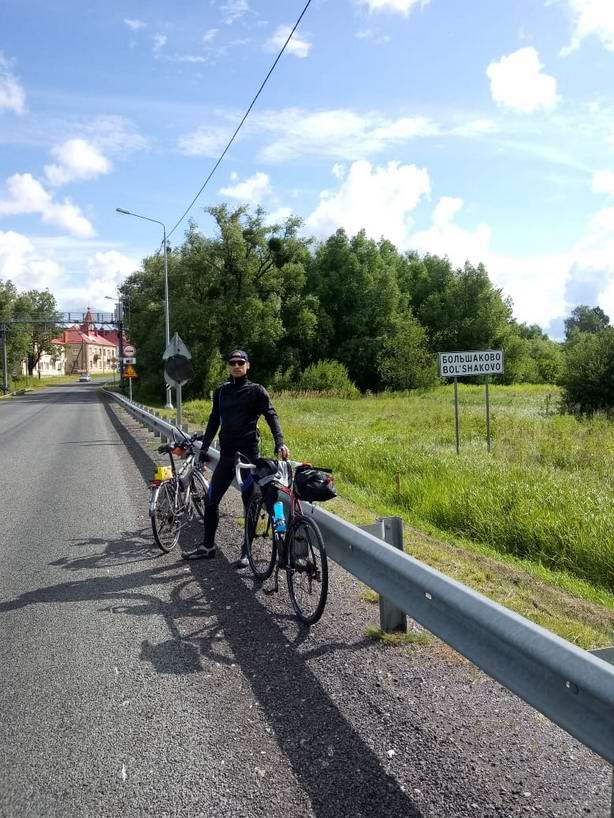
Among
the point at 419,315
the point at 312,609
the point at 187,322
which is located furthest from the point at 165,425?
the point at 419,315

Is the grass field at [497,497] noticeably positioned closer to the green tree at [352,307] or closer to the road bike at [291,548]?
the road bike at [291,548]

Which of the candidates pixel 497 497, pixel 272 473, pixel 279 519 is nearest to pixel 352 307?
pixel 497 497

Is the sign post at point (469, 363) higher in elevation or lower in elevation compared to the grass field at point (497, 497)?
higher

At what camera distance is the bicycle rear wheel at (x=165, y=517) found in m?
6.44

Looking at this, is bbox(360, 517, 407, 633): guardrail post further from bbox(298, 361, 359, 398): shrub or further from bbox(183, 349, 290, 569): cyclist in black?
bbox(298, 361, 359, 398): shrub

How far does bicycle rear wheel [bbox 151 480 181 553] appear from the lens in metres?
6.44

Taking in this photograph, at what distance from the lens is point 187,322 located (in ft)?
149

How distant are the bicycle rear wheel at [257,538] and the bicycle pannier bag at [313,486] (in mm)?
766

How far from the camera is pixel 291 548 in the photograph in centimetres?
473

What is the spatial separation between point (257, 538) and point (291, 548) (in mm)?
1139

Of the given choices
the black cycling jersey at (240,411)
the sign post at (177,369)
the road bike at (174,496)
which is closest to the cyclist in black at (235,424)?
the black cycling jersey at (240,411)

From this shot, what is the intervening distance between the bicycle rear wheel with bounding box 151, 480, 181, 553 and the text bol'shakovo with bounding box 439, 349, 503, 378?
966 cm

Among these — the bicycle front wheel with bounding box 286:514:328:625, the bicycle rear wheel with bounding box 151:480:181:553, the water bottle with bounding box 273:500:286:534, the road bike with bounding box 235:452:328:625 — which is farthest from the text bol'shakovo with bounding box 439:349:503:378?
the bicycle front wheel with bounding box 286:514:328:625

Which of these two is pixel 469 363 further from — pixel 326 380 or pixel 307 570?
pixel 326 380
